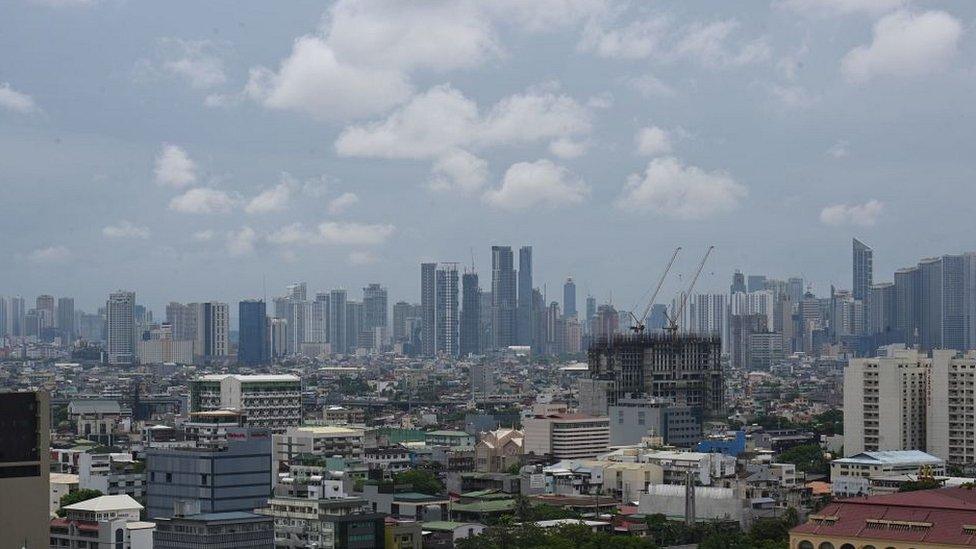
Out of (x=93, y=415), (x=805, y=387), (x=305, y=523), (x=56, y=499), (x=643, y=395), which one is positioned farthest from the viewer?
(x=805, y=387)

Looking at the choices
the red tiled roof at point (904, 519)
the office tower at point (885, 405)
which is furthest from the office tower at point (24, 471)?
the office tower at point (885, 405)

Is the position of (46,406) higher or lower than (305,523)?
higher

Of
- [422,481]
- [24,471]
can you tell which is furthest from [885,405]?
[24,471]

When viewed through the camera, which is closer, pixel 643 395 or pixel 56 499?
pixel 56 499

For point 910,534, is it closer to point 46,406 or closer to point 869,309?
point 46,406

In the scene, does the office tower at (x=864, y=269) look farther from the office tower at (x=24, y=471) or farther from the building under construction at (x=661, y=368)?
the office tower at (x=24, y=471)

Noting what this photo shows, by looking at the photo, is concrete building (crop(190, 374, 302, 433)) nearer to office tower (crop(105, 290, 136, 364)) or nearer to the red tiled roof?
the red tiled roof

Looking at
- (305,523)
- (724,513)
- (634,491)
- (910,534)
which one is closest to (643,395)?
(634,491)
